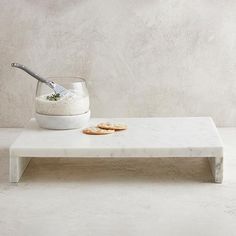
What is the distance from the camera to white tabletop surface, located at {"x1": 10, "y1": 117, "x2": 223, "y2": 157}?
157cm

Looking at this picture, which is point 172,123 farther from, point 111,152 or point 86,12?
point 86,12

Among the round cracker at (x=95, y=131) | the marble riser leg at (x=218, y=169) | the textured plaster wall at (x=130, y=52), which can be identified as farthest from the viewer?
the textured plaster wall at (x=130, y=52)

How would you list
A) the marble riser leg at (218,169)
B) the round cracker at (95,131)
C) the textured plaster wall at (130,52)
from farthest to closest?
the textured plaster wall at (130,52)
the round cracker at (95,131)
the marble riser leg at (218,169)

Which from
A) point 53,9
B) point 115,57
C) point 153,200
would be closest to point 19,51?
point 53,9

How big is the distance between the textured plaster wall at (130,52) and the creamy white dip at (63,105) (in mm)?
326

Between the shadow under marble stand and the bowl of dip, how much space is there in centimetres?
2

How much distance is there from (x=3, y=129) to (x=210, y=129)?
2.41ft

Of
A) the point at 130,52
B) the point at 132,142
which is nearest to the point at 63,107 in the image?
the point at 132,142

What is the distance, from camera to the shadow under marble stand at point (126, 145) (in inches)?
61.7

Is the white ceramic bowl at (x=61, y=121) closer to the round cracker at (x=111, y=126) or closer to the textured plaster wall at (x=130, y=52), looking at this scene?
the round cracker at (x=111, y=126)

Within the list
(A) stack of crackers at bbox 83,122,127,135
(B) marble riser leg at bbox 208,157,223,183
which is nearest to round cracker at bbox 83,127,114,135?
(A) stack of crackers at bbox 83,122,127,135

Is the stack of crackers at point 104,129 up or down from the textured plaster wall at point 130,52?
down

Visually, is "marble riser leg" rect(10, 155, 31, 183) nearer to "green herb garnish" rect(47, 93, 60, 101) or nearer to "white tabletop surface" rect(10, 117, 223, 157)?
"white tabletop surface" rect(10, 117, 223, 157)

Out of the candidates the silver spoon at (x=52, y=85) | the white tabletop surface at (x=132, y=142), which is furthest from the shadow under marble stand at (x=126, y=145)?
the silver spoon at (x=52, y=85)
